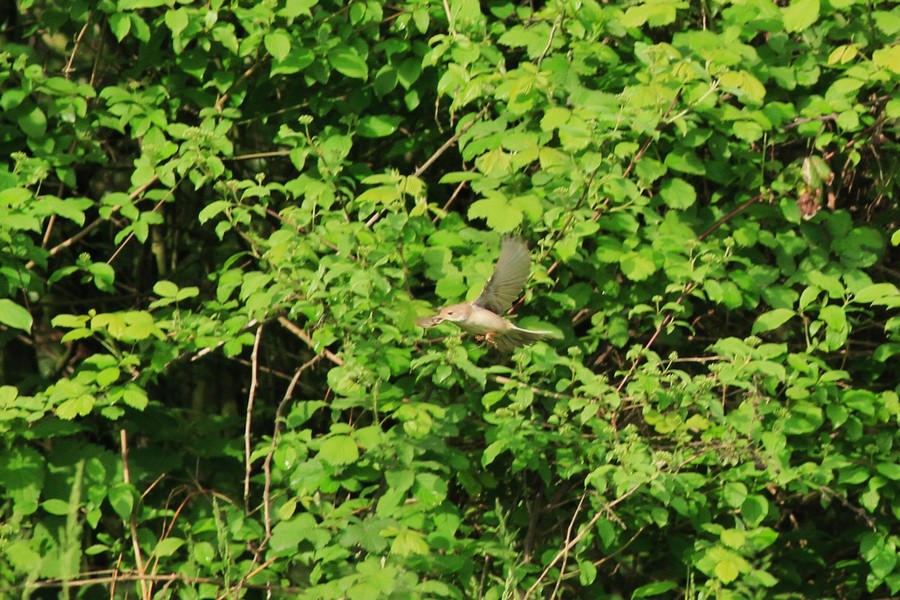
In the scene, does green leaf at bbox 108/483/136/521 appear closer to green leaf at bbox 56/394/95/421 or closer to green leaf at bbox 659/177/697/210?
green leaf at bbox 56/394/95/421

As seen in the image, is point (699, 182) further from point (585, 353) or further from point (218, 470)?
point (218, 470)

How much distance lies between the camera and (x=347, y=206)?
13.5ft

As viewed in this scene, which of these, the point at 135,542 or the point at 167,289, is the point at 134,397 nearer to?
the point at 167,289

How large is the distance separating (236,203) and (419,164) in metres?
1.17

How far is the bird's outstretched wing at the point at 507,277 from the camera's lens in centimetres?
360

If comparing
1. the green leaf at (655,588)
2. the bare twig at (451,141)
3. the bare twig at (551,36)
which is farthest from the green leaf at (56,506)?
the bare twig at (551,36)

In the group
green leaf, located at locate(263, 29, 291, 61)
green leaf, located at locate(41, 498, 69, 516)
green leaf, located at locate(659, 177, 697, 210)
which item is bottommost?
green leaf, located at locate(41, 498, 69, 516)

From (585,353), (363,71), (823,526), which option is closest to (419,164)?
(363,71)

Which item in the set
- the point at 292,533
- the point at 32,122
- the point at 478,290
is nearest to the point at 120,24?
the point at 32,122

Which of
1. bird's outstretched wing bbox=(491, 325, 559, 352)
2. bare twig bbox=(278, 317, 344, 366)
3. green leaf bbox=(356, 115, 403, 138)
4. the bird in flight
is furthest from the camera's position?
green leaf bbox=(356, 115, 403, 138)

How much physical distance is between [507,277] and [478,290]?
0.14 m

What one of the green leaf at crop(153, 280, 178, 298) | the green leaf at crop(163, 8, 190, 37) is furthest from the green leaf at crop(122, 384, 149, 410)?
the green leaf at crop(163, 8, 190, 37)

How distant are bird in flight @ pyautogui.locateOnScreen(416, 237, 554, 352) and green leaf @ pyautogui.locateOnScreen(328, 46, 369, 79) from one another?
1.07m

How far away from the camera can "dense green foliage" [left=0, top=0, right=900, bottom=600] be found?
3818 millimetres
